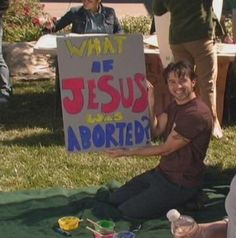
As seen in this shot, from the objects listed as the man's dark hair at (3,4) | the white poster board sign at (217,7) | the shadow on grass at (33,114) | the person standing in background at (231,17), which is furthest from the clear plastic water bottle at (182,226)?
the man's dark hair at (3,4)

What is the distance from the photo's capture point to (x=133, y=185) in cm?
469

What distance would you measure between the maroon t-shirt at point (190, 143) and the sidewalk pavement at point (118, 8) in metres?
8.40

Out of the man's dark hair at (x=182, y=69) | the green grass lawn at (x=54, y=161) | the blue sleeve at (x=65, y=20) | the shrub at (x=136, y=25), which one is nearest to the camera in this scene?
the man's dark hair at (x=182, y=69)

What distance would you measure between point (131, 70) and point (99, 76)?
0.21 metres

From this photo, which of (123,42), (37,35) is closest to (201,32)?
(123,42)

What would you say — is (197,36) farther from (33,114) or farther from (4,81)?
(4,81)

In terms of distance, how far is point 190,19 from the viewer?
18.8ft

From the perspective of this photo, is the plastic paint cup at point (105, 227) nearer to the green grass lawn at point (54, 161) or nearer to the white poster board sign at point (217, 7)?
the green grass lawn at point (54, 161)

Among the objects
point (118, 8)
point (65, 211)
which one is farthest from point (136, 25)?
point (65, 211)

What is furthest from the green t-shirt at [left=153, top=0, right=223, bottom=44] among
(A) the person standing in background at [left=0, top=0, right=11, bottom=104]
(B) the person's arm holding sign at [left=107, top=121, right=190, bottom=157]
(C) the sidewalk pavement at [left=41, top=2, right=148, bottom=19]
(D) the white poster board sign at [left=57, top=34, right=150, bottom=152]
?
(C) the sidewalk pavement at [left=41, top=2, right=148, bottom=19]

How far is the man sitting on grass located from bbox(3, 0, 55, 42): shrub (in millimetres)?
5033

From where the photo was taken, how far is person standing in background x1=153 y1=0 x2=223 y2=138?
572 centimetres

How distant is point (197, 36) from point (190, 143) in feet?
5.32

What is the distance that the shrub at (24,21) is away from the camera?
30.5 feet
